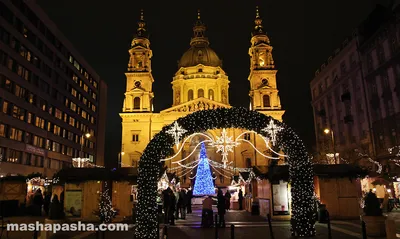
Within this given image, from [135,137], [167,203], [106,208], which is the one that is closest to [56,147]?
[135,137]

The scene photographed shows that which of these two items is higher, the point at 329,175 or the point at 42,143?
the point at 42,143

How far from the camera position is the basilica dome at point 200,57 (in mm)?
71750

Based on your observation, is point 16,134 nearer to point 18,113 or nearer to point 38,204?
point 18,113

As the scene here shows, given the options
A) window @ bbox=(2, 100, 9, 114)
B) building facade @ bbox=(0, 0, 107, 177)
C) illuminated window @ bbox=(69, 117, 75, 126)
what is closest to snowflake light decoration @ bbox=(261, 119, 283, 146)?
building facade @ bbox=(0, 0, 107, 177)

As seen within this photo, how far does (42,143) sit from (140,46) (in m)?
24.8

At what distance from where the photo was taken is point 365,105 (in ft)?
132

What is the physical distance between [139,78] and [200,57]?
16983mm

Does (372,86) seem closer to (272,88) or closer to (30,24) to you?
(272,88)

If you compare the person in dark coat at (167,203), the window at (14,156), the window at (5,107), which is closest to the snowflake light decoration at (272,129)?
the person in dark coat at (167,203)

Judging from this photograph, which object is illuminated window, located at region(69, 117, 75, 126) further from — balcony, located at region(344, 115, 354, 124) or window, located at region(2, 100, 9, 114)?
balcony, located at region(344, 115, 354, 124)

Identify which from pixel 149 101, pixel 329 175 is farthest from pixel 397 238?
pixel 149 101

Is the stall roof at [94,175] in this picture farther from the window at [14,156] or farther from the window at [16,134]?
the window at [16,134]

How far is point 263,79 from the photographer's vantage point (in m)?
61.3

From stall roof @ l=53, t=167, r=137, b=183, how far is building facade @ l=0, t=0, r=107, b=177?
45.4ft
